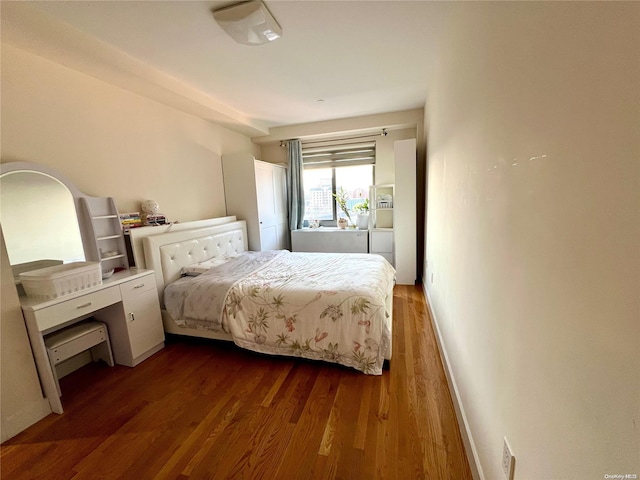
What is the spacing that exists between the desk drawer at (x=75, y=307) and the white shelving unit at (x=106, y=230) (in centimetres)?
41

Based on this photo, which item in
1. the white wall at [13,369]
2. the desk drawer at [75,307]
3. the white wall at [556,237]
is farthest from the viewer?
the desk drawer at [75,307]

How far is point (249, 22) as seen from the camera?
1682 millimetres

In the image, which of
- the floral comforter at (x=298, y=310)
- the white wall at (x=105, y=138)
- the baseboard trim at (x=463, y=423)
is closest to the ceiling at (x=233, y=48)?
the white wall at (x=105, y=138)

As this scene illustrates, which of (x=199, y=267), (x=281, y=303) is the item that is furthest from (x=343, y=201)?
(x=281, y=303)

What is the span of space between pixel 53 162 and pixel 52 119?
0.32 m

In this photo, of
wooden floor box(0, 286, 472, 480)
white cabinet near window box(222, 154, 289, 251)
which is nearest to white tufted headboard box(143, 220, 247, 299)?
white cabinet near window box(222, 154, 289, 251)

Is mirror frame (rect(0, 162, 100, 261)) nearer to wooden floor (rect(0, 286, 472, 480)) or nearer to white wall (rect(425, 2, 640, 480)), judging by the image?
wooden floor (rect(0, 286, 472, 480))

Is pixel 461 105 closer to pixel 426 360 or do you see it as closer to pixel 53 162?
pixel 426 360

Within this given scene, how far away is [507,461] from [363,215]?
12.1ft

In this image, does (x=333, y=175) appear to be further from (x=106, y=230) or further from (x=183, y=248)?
(x=106, y=230)

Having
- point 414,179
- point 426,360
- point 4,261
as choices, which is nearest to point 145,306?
point 4,261

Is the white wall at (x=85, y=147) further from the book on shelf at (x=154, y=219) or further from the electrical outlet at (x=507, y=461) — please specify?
the electrical outlet at (x=507, y=461)

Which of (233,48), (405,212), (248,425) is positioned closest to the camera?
(248,425)

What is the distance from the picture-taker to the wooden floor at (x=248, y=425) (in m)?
1.32
